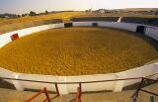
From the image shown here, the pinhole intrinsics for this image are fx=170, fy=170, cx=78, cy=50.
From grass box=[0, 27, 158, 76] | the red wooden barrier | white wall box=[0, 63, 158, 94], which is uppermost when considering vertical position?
white wall box=[0, 63, 158, 94]

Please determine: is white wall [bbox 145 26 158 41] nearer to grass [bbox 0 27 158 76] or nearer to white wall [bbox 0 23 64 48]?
grass [bbox 0 27 158 76]

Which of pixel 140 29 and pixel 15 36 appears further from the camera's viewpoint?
pixel 15 36

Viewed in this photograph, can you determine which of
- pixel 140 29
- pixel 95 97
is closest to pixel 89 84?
pixel 95 97

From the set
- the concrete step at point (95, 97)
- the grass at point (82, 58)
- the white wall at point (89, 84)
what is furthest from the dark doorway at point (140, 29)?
the concrete step at point (95, 97)

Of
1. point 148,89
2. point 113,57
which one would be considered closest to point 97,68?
point 113,57

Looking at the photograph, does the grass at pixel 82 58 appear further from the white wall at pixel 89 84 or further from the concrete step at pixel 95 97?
the concrete step at pixel 95 97

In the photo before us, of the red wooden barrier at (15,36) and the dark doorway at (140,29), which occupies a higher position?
the dark doorway at (140,29)

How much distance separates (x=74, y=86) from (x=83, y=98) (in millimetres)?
897

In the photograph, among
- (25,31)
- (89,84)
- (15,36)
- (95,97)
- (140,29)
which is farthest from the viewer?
(25,31)

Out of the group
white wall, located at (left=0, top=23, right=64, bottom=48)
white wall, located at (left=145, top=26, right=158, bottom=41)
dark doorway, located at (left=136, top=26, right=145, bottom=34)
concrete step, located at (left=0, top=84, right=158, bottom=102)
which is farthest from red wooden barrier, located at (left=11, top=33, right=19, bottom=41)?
concrete step, located at (left=0, top=84, right=158, bottom=102)

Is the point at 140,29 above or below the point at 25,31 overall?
above

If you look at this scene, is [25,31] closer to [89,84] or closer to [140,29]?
[140,29]

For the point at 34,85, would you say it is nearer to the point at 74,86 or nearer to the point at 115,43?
the point at 74,86

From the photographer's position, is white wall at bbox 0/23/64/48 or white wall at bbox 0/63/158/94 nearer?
white wall at bbox 0/63/158/94
